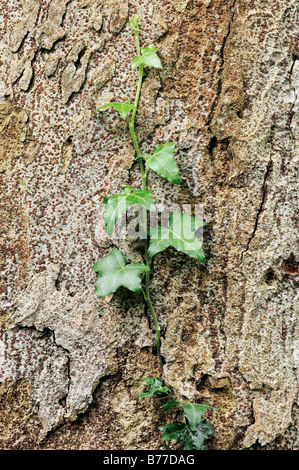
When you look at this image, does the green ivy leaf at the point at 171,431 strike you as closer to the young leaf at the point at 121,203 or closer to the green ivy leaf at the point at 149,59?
the young leaf at the point at 121,203

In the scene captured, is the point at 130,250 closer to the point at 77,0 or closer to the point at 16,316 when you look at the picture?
the point at 16,316

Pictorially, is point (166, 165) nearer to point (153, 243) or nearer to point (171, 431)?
point (153, 243)

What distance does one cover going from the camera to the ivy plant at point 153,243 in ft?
3.68

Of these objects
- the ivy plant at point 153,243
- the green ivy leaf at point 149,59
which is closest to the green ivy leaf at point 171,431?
the ivy plant at point 153,243

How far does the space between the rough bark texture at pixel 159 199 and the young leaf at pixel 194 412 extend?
0.08 metres

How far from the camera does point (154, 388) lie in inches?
45.0

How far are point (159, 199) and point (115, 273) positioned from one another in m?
0.28

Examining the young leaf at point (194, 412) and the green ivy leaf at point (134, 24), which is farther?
the green ivy leaf at point (134, 24)

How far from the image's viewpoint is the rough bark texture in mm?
1195

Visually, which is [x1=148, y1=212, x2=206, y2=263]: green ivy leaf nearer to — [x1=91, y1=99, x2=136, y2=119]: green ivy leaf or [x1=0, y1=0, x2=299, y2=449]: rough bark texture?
[x1=0, y1=0, x2=299, y2=449]: rough bark texture

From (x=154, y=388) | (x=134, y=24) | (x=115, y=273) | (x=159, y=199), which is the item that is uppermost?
(x=134, y=24)

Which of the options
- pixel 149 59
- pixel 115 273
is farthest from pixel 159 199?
pixel 149 59

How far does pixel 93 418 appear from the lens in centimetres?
122

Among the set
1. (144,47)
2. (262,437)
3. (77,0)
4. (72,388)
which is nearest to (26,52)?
(77,0)
